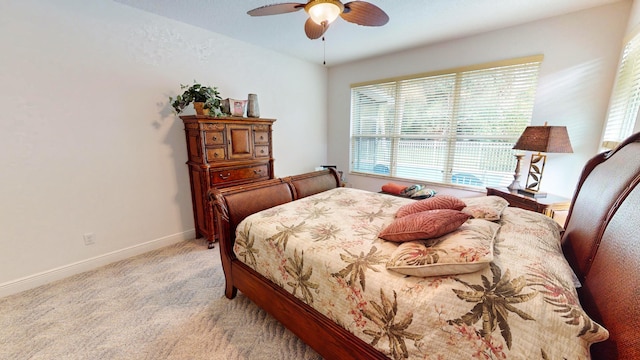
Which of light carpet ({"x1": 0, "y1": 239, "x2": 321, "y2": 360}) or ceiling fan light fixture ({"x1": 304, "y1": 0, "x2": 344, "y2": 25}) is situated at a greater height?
ceiling fan light fixture ({"x1": 304, "y1": 0, "x2": 344, "y2": 25})

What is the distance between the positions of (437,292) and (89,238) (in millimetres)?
3041

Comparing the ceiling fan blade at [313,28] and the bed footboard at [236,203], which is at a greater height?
the ceiling fan blade at [313,28]

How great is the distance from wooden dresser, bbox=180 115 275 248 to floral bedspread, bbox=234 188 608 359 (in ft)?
4.37

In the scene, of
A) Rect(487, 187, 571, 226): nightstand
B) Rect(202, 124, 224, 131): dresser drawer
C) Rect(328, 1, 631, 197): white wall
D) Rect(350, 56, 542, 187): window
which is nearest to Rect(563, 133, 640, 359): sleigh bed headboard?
Rect(487, 187, 571, 226): nightstand

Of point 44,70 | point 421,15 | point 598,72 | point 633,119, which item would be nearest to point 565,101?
point 598,72

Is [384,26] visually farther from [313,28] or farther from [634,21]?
[634,21]

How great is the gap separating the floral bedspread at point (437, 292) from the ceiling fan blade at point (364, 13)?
152 cm

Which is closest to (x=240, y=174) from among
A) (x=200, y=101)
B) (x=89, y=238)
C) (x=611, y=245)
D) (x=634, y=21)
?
(x=200, y=101)

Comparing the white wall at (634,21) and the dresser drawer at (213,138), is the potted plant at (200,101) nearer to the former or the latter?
the dresser drawer at (213,138)

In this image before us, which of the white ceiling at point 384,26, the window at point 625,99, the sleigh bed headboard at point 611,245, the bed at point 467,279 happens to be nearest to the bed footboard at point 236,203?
the bed at point 467,279

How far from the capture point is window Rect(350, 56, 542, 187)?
9.20ft

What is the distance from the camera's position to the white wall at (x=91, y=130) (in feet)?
6.08

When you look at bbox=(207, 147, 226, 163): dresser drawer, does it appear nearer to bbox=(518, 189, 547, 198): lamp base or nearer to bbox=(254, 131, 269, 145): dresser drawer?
bbox=(254, 131, 269, 145): dresser drawer

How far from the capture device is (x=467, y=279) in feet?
2.90
